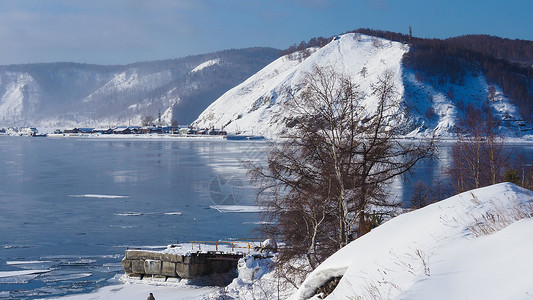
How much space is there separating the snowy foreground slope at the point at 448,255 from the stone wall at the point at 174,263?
711 inches

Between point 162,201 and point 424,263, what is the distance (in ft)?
117

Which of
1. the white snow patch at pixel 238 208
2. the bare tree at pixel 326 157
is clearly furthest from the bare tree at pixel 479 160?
the white snow patch at pixel 238 208

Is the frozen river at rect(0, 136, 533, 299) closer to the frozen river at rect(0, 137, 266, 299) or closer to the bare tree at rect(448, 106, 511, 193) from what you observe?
the frozen river at rect(0, 137, 266, 299)

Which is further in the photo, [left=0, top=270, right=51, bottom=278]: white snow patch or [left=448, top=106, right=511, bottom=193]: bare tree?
[left=0, top=270, right=51, bottom=278]: white snow patch

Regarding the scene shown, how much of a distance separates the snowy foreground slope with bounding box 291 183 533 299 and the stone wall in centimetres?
1805

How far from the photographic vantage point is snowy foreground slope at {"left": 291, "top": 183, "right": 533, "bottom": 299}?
475 centimetres

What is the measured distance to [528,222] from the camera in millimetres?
5449

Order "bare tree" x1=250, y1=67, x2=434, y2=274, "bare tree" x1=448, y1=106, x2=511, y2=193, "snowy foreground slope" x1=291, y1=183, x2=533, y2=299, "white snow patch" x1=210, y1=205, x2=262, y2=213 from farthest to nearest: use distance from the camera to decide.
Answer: "white snow patch" x1=210, y1=205, x2=262, y2=213 → "bare tree" x1=448, y1=106, x2=511, y2=193 → "bare tree" x1=250, y1=67, x2=434, y2=274 → "snowy foreground slope" x1=291, y1=183, x2=533, y2=299

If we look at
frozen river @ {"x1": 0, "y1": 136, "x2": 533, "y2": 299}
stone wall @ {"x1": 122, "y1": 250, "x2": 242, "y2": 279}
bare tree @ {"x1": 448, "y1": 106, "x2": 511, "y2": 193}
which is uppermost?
bare tree @ {"x1": 448, "y1": 106, "x2": 511, "y2": 193}

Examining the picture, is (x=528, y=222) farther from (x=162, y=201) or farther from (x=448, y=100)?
(x=448, y=100)

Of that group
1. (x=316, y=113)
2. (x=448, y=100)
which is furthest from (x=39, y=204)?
(x=448, y=100)

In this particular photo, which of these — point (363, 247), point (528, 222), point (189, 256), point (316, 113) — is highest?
point (316, 113)

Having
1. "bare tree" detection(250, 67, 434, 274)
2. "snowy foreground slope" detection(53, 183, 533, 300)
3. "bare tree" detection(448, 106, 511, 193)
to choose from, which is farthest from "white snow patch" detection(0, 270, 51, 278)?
"snowy foreground slope" detection(53, 183, 533, 300)

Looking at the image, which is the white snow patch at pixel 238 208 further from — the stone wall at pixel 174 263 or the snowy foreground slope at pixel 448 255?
the snowy foreground slope at pixel 448 255
